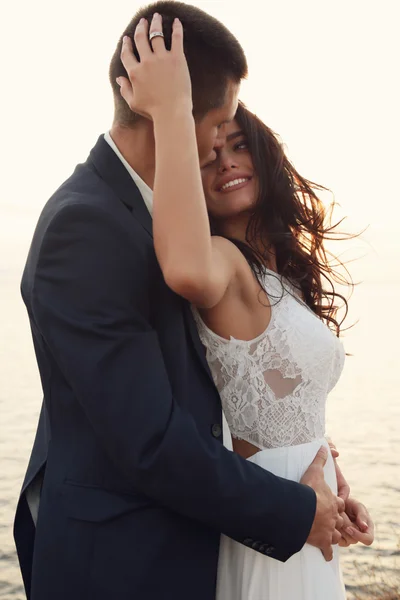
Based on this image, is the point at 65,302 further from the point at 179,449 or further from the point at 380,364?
the point at 380,364

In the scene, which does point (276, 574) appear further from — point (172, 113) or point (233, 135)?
point (233, 135)

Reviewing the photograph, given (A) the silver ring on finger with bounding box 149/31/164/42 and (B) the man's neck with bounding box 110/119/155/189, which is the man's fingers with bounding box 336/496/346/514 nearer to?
(B) the man's neck with bounding box 110/119/155/189

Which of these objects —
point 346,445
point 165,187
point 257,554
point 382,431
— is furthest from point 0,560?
point 382,431

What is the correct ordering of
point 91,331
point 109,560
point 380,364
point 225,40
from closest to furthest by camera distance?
1. point 91,331
2. point 109,560
3. point 225,40
4. point 380,364

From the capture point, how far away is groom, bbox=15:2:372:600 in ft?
6.59

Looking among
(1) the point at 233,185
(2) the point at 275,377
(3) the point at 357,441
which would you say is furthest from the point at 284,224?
(3) the point at 357,441

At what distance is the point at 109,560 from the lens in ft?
6.97

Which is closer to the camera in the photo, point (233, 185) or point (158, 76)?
point (158, 76)

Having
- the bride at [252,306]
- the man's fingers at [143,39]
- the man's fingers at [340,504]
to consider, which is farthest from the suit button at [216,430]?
the man's fingers at [143,39]

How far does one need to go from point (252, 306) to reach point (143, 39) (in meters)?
0.92

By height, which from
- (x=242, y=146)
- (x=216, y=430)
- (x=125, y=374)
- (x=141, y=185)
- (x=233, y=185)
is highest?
(x=141, y=185)

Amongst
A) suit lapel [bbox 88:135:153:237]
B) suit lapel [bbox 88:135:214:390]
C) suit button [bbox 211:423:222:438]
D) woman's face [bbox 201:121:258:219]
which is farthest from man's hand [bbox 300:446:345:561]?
woman's face [bbox 201:121:258:219]

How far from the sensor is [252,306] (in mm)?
2605

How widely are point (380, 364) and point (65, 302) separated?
1356 inches
